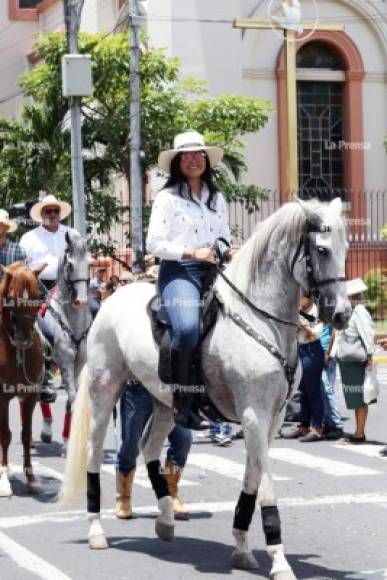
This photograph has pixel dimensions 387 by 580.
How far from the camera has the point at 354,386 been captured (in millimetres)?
13680

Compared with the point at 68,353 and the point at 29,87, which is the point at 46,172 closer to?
the point at 29,87

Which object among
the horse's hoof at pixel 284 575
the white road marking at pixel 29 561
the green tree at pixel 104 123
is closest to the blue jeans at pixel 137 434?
the white road marking at pixel 29 561

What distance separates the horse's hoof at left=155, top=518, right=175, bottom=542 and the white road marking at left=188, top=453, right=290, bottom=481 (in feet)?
8.92

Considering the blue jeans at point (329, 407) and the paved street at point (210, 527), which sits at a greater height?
the blue jeans at point (329, 407)

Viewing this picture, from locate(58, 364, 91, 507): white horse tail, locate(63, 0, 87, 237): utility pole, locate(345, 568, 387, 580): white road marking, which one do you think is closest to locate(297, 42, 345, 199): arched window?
locate(63, 0, 87, 237): utility pole

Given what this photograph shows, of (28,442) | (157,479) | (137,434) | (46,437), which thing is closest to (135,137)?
(46,437)

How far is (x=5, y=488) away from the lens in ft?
33.7

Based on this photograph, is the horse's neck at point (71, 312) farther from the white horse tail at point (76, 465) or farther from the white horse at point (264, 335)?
the white horse at point (264, 335)

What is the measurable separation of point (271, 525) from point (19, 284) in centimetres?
422

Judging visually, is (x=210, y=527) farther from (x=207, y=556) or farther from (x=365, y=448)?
(x=365, y=448)

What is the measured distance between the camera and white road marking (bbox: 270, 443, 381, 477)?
37.7 ft

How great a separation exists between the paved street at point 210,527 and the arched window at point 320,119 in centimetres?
2151

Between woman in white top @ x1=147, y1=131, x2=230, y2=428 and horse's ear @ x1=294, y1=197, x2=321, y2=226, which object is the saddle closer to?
woman in white top @ x1=147, y1=131, x2=230, y2=428

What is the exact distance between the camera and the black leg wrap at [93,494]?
834cm
